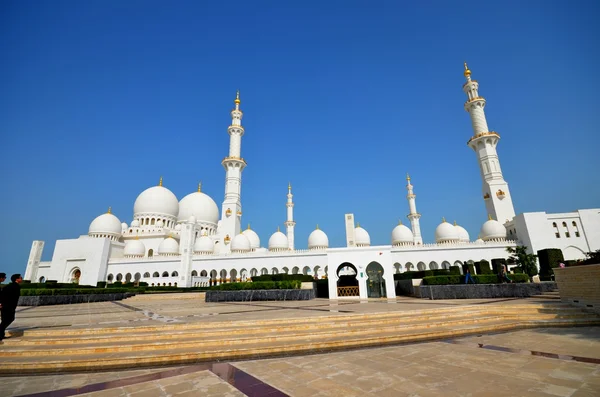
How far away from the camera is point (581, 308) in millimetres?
8969

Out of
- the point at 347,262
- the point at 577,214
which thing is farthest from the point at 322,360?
the point at 577,214

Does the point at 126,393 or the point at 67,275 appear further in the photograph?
the point at 67,275

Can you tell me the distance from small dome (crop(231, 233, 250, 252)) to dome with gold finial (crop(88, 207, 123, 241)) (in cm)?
2071

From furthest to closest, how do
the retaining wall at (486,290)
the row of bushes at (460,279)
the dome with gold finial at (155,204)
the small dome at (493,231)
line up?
the dome with gold finial at (155,204)
the small dome at (493,231)
the row of bushes at (460,279)
the retaining wall at (486,290)

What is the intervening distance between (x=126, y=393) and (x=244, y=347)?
2.44 metres

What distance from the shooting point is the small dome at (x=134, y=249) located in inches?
1682

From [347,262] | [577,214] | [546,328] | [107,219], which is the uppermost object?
[107,219]

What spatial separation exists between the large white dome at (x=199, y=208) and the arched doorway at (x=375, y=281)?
39.1 metres

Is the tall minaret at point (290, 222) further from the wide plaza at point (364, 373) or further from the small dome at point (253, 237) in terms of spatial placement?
the wide plaza at point (364, 373)

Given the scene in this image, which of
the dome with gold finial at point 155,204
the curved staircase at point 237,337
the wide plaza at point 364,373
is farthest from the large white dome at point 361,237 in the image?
the wide plaza at point 364,373

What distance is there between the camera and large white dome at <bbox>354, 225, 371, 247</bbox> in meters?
43.0

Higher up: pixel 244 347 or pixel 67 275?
pixel 67 275

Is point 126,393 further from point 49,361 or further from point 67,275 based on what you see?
point 67,275

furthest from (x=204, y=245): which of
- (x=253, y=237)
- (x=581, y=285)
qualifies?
(x=581, y=285)
